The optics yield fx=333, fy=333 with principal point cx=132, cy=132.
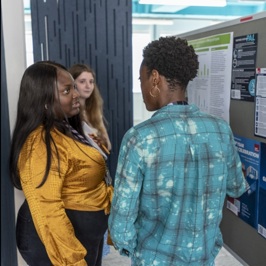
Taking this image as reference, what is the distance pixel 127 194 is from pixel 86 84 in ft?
4.89

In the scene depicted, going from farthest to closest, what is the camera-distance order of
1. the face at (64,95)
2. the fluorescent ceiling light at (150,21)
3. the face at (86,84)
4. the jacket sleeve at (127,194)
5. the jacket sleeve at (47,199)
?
the fluorescent ceiling light at (150,21) < the face at (86,84) < the face at (64,95) < the jacket sleeve at (47,199) < the jacket sleeve at (127,194)

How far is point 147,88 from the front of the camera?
108cm

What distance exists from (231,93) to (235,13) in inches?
243

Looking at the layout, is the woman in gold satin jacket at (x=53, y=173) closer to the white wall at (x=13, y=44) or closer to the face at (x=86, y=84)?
the white wall at (x=13, y=44)

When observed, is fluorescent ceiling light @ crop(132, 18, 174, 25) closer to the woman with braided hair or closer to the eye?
the eye

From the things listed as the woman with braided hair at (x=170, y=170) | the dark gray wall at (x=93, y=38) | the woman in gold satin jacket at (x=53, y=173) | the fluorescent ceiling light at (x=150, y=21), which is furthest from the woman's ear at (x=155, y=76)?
the fluorescent ceiling light at (x=150, y=21)

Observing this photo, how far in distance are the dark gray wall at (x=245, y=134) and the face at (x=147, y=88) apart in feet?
1.71

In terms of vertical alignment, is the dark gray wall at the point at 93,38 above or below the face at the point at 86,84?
above

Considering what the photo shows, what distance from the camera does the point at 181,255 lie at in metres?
1.11


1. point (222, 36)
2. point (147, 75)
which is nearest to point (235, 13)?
point (222, 36)

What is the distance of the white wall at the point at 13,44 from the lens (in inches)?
56.7

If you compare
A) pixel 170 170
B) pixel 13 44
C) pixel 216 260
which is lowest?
pixel 216 260

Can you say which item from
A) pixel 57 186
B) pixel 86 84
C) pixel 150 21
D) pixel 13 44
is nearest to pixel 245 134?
pixel 57 186

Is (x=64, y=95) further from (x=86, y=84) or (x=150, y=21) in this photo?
(x=150, y=21)
